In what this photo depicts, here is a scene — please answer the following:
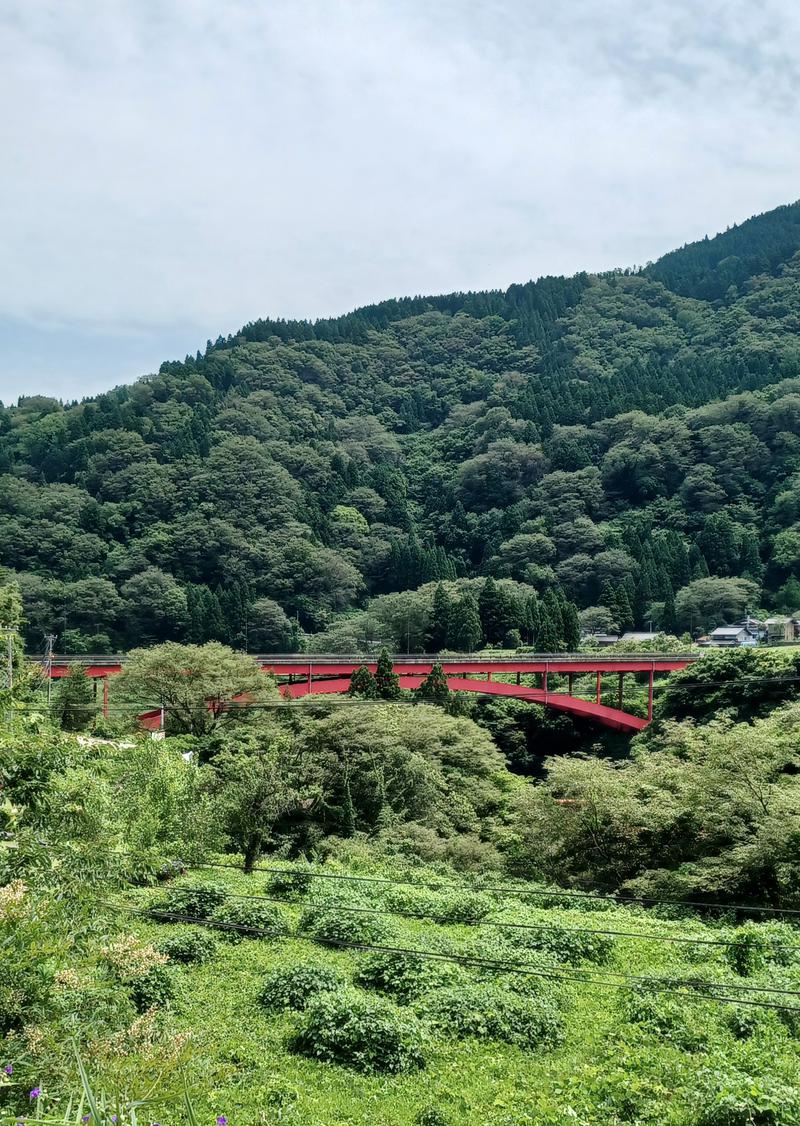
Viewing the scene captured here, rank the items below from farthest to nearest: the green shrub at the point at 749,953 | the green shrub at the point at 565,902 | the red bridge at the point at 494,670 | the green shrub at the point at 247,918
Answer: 1. the red bridge at the point at 494,670
2. the green shrub at the point at 565,902
3. the green shrub at the point at 247,918
4. the green shrub at the point at 749,953

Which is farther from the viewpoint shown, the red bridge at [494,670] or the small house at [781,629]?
the small house at [781,629]

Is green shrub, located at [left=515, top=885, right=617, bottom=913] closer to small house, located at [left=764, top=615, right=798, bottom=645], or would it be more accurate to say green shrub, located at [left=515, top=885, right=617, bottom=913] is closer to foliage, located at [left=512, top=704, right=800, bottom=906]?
foliage, located at [left=512, top=704, right=800, bottom=906]

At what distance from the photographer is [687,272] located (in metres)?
149

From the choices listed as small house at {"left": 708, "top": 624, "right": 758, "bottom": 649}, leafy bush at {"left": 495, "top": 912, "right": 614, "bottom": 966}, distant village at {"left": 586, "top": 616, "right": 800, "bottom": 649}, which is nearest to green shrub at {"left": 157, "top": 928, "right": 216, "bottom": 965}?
leafy bush at {"left": 495, "top": 912, "right": 614, "bottom": 966}

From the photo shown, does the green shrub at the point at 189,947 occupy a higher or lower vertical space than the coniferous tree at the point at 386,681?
lower

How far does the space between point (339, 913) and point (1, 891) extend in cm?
983

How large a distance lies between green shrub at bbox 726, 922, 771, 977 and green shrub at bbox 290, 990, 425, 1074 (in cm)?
559

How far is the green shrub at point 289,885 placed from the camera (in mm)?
18197

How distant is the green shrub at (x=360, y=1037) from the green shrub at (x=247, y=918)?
4.03 meters

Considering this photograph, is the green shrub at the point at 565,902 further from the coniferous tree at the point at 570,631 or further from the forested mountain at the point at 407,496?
the coniferous tree at the point at 570,631

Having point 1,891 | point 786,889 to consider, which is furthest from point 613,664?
point 1,891

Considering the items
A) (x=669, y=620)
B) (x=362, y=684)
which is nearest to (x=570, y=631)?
(x=669, y=620)

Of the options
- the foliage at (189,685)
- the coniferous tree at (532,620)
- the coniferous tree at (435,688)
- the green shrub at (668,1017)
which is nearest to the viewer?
the green shrub at (668,1017)

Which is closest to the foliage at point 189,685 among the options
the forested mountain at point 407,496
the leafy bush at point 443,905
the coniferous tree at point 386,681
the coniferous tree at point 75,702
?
the coniferous tree at point 75,702
